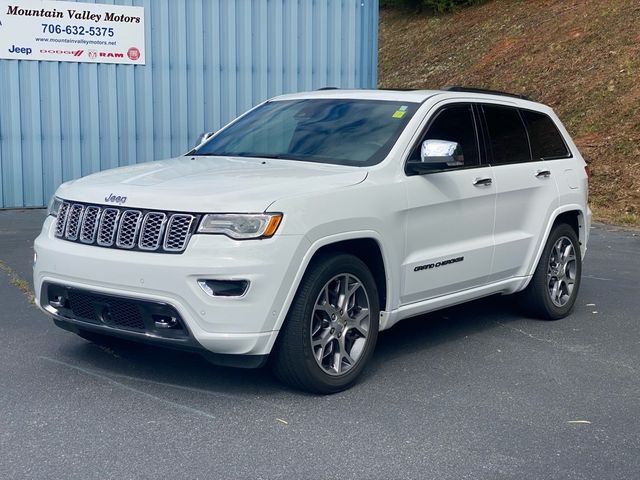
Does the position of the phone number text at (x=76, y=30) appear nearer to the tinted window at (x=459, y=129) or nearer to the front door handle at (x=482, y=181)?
the tinted window at (x=459, y=129)

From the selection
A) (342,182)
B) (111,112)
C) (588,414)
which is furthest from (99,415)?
(111,112)

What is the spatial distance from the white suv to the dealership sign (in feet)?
25.1

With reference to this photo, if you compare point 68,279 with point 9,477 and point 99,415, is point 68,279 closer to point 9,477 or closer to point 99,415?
point 99,415

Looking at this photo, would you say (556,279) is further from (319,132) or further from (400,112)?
(319,132)

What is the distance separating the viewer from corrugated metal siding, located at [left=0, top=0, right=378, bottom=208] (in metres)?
13.9

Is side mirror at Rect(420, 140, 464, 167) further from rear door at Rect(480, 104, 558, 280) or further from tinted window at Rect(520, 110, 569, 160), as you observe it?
tinted window at Rect(520, 110, 569, 160)

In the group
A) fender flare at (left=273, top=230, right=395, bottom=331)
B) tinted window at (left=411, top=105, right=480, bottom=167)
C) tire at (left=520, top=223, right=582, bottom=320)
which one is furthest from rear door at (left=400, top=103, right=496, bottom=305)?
tire at (left=520, top=223, right=582, bottom=320)

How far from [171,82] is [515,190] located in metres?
8.77

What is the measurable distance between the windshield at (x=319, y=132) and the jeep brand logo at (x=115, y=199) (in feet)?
4.43

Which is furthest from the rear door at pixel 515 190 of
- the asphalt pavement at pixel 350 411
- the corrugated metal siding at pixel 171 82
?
the corrugated metal siding at pixel 171 82

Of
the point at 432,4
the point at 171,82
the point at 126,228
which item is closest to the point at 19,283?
the point at 126,228

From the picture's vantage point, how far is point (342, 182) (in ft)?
→ 18.1

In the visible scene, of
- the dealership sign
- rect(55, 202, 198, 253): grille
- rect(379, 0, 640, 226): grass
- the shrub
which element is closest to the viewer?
rect(55, 202, 198, 253): grille

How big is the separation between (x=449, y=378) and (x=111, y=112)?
9682 millimetres
